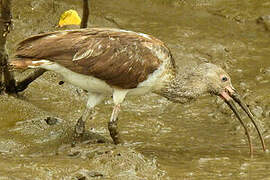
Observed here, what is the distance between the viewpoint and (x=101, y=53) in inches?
287

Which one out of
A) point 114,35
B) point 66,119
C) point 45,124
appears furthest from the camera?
point 66,119

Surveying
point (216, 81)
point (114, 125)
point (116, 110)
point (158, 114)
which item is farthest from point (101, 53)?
point (158, 114)

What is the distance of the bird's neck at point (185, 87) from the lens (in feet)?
25.5

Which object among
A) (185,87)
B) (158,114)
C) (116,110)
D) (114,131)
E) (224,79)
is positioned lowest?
(158,114)

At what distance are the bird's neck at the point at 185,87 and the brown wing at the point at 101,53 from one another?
414 mm

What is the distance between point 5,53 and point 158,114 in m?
2.10

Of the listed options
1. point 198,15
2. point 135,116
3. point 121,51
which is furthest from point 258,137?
point 198,15

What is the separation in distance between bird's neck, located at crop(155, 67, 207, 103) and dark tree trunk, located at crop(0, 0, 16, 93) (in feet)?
6.49

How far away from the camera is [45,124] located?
7.98 m

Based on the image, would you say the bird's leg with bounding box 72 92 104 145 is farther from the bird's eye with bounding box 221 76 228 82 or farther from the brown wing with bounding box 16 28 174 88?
the bird's eye with bounding box 221 76 228 82

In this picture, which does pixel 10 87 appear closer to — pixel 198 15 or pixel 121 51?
pixel 121 51

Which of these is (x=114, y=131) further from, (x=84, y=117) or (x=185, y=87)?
(x=185, y=87)

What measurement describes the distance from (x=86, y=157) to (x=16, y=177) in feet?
3.18

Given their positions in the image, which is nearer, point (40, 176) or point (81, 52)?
point (40, 176)
